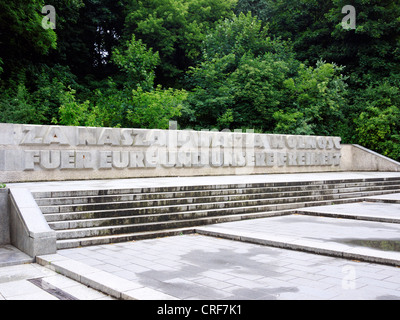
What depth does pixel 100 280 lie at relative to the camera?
203 inches

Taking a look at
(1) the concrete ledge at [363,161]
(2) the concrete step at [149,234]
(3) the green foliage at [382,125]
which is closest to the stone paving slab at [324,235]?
(2) the concrete step at [149,234]

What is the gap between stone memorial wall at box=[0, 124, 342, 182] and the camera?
1205 cm

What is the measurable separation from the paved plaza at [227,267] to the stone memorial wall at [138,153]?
546 centimetres

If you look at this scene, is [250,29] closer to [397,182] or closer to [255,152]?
[255,152]

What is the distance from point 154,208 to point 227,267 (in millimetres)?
3638

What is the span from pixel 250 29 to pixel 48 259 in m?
24.7

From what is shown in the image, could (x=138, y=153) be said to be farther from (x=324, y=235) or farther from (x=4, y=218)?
(x=324, y=235)

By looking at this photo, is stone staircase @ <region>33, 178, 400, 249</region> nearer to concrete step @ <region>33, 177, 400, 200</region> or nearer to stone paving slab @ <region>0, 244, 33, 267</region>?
concrete step @ <region>33, 177, 400, 200</region>

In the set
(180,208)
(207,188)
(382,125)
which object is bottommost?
(180,208)

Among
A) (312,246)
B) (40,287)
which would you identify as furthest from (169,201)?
(40,287)

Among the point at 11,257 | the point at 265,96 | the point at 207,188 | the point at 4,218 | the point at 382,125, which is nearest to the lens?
the point at 11,257

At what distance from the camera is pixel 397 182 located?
17.5 meters
